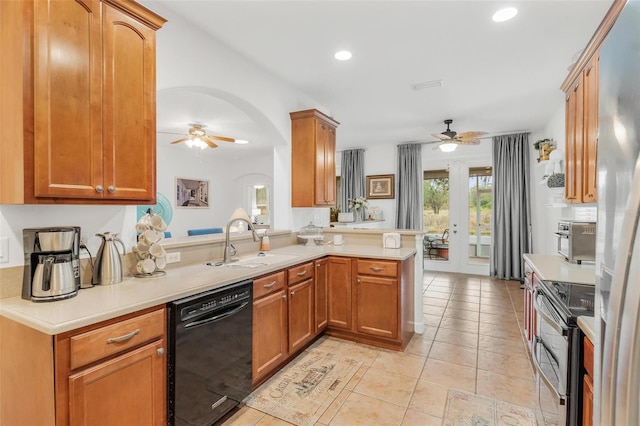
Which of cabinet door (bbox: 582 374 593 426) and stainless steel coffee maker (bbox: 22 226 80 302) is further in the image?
stainless steel coffee maker (bbox: 22 226 80 302)

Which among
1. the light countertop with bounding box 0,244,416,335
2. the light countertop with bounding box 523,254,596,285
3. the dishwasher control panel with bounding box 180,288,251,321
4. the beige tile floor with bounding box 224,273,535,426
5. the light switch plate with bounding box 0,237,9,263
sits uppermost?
the light switch plate with bounding box 0,237,9,263

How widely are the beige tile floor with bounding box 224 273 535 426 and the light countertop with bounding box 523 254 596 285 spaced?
2.88 ft

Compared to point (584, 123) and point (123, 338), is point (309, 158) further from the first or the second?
point (123, 338)

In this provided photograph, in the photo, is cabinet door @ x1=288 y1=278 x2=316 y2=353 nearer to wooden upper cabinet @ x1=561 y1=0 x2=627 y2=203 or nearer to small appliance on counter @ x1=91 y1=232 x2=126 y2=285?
small appliance on counter @ x1=91 y1=232 x2=126 y2=285

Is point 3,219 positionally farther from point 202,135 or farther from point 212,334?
point 202,135

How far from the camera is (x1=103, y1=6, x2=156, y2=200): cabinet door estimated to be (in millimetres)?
1722

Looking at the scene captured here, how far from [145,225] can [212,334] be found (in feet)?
2.79

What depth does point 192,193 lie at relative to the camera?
7996 mm

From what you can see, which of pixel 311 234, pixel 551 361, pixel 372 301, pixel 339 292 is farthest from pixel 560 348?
pixel 311 234

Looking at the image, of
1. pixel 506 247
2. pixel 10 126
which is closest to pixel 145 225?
pixel 10 126

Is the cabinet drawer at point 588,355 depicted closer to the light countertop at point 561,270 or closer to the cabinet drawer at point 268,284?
the light countertop at point 561,270

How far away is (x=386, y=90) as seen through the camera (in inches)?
156

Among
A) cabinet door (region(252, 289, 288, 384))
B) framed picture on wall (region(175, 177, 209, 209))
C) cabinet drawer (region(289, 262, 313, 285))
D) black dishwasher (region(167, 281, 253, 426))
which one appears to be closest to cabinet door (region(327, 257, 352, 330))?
cabinet drawer (region(289, 262, 313, 285))

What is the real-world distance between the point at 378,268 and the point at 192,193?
631cm
